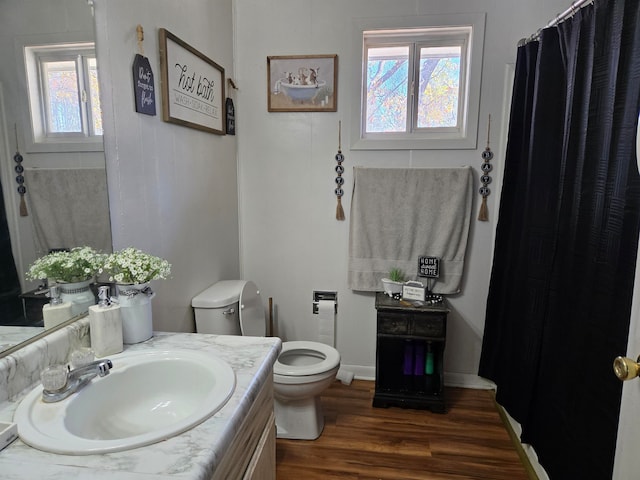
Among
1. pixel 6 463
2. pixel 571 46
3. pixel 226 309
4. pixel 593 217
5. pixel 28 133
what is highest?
pixel 571 46

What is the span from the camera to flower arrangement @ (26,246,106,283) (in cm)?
109

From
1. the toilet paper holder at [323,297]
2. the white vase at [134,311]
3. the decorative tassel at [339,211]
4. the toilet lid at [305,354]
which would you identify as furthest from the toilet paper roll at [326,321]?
the white vase at [134,311]

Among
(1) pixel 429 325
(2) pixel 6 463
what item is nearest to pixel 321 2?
(1) pixel 429 325

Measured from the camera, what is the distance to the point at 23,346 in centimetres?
100

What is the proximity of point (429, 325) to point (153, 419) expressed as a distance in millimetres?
1662

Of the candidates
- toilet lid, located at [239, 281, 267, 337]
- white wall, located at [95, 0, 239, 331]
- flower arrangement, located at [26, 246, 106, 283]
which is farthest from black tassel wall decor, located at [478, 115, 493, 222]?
flower arrangement, located at [26, 246, 106, 283]

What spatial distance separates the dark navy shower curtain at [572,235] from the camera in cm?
119

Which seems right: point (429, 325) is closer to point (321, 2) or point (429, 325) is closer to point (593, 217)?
point (593, 217)

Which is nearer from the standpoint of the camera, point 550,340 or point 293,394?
point 550,340

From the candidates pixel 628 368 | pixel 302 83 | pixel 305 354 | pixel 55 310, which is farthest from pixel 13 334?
pixel 302 83

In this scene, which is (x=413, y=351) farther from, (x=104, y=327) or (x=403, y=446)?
(x=104, y=327)

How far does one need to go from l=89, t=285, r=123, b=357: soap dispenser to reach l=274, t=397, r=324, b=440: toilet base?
114cm

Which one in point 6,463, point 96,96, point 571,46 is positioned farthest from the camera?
point 571,46

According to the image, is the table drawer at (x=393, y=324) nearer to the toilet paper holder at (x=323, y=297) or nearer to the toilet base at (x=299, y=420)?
the toilet paper holder at (x=323, y=297)
